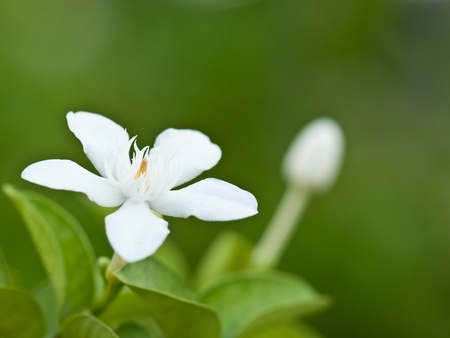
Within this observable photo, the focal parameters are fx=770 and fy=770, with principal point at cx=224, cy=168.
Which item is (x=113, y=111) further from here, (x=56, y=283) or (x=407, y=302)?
(x=56, y=283)

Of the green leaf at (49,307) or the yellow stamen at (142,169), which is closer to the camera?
the yellow stamen at (142,169)

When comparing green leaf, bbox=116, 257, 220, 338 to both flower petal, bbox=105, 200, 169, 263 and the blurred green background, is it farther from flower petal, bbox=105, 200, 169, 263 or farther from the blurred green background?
the blurred green background

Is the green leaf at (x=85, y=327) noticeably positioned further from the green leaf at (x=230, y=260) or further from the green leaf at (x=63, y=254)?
the green leaf at (x=230, y=260)

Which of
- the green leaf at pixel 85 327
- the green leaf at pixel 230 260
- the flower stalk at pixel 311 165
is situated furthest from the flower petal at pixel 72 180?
the flower stalk at pixel 311 165

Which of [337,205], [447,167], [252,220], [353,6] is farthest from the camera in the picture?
[353,6]

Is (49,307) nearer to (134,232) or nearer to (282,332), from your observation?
(134,232)

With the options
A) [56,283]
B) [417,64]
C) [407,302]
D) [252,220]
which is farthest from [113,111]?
[56,283]
